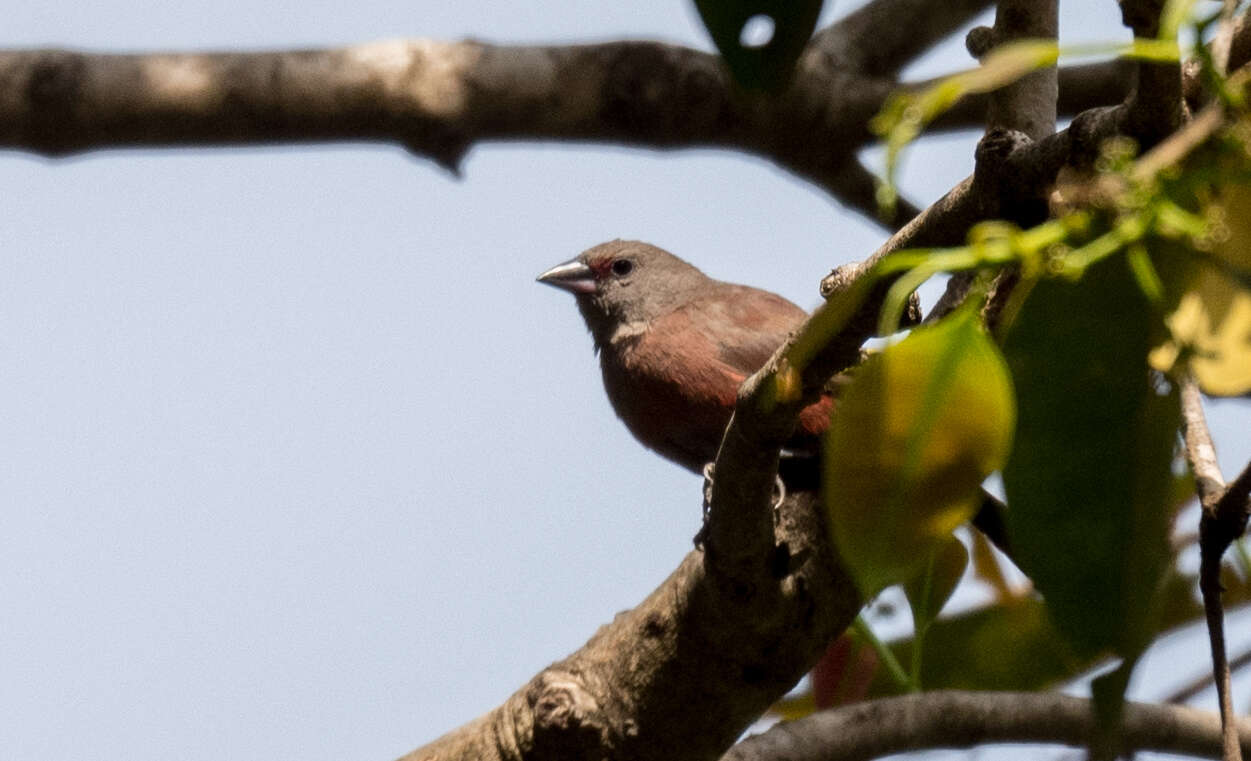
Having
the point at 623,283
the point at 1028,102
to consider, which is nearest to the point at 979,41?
the point at 1028,102

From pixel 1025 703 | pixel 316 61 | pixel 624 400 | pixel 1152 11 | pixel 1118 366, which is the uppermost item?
pixel 316 61

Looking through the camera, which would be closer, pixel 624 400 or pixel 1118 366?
pixel 1118 366

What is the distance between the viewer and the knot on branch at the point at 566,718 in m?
2.67

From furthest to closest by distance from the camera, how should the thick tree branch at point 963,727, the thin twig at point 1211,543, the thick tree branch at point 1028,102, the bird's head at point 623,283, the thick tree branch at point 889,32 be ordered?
A: the bird's head at point 623,283 → the thick tree branch at point 889,32 → the thick tree branch at point 963,727 → the thick tree branch at point 1028,102 → the thin twig at point 1211,543

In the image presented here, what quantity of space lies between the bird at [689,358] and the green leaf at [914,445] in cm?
266

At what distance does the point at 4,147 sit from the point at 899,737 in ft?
9.48

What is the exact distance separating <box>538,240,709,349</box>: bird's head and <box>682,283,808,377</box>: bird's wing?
36 centimetres

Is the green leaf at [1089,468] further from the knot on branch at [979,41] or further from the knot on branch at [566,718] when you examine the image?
the knot on branch at [566,718]

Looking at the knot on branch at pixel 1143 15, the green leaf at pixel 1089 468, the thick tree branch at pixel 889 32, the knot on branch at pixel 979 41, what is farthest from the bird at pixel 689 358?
the green leaf at pixel 1089 468

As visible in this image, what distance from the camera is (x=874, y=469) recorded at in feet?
3.31

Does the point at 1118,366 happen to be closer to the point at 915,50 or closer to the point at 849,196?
the point at 849,196

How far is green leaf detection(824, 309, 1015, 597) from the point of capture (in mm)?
951

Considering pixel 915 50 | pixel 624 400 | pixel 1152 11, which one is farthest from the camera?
pixel 915 50

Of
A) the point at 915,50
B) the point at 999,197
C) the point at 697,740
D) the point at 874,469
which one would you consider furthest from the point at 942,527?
the point at 915,50
